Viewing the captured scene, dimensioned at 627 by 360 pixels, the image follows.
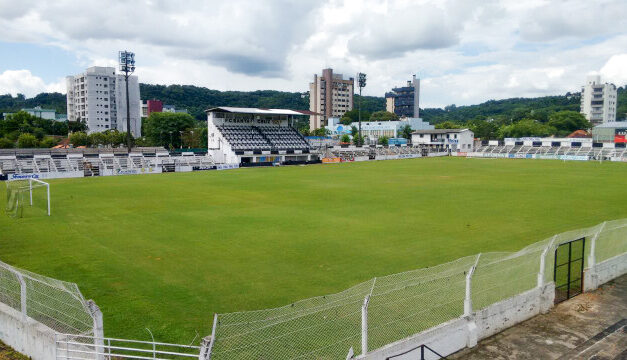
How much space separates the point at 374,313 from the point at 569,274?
5.82 m

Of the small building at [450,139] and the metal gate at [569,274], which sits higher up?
the small building at [450,139]

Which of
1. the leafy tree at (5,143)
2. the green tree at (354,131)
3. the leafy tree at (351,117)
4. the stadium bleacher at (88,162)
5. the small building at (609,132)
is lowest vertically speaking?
the stadium bleacher at (88,162)

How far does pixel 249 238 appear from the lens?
19.0 metres

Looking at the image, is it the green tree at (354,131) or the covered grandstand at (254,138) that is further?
the green tree at (354,131)

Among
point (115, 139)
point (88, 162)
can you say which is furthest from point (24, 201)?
point (115, 139)

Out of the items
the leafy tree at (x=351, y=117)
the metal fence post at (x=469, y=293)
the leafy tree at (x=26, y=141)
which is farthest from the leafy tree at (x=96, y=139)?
the metal fence post at (x=469, y=293)

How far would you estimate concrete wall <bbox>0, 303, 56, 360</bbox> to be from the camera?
812 centimetres

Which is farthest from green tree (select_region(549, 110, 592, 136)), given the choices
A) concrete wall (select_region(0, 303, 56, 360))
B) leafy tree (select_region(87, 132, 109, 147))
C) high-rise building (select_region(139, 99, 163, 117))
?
concrete wall (select_region(0, 303, 56, 360))

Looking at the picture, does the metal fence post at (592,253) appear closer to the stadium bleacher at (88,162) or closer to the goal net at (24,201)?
the goal net at (24,201)

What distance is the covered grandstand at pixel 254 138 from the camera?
238ft

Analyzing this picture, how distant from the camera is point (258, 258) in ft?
52.0

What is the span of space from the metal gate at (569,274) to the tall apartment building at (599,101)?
184450mm

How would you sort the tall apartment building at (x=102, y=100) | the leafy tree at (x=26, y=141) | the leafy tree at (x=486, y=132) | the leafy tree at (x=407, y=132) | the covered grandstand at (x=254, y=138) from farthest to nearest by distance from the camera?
the tall apartment building at (x=102, y=100) → the leafy tree at (x=486, y=132) → the leafy tree at (x=407, y=132) → the leafy tree at (x=26, y=141) → the covered grandstand at (x=254, y=138)

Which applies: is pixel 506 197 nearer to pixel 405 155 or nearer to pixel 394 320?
pixel 394 320
